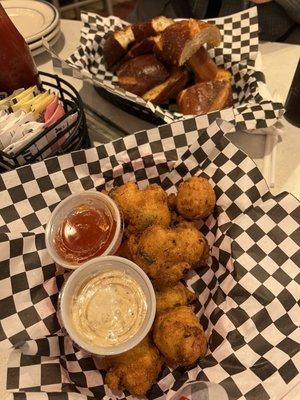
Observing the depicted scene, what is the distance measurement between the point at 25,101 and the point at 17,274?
56 centimetres

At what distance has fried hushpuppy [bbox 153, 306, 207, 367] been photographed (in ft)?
3.31

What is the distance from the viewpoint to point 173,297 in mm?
1142

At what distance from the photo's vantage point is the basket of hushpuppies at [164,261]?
1.03 metres

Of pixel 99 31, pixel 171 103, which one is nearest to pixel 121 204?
pixel 171 103

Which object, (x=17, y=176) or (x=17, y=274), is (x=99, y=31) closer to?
(x=17, y=176)

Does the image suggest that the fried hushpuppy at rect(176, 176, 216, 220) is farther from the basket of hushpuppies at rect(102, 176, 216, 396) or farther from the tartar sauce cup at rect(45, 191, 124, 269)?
the tartar sauce cup at rect(45, 191, 124, 269)

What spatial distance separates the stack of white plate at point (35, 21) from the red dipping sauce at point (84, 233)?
3.78ft

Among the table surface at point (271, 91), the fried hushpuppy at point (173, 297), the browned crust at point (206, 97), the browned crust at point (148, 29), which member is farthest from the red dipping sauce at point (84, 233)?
the browned crust at point (148, 29)

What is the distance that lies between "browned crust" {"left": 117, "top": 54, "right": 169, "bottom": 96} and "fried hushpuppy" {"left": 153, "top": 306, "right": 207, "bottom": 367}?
39.0 inches

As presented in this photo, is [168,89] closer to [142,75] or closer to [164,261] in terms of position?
[142,75]

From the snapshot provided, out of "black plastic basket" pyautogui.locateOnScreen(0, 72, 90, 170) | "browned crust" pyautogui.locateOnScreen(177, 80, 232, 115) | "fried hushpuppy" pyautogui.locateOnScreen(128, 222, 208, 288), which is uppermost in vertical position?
"black plastic basket" pyautogui.locateOnScreen(0, 72, 90, 170)

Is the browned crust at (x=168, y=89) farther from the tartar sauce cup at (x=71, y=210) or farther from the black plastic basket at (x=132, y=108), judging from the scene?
the tartar sauce cup at (x=71, y=210)

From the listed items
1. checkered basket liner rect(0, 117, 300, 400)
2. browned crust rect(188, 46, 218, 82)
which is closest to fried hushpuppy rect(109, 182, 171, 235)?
checkered basket liner rect(0, 117, 300, 400)

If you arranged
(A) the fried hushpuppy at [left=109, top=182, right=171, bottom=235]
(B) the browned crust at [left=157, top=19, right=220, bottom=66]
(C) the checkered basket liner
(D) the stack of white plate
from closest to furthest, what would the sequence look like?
(C) the checkered basket liner, (A) the fried hushpuppy at [left=109, top=182, right=171, bottom=235], (B) the browned crust at [left=157, top=19, right=220, bottom=66], (D) the stack of white plate
